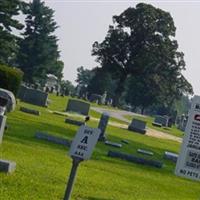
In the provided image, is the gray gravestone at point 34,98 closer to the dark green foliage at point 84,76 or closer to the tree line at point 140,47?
the tree line at point 140,47

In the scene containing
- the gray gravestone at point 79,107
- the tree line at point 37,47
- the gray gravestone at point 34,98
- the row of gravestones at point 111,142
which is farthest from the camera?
the tree line at point 37,47

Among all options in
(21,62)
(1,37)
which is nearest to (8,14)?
(1,37)

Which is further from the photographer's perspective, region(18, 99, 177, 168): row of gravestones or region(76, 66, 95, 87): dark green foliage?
region(76, 66, 95, 87): dark green foliage

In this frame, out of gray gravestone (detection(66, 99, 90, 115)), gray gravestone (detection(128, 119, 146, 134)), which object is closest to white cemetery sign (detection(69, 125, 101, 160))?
gray gravestone (detection(128, 119, 146, 134))

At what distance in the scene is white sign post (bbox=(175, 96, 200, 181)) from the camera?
8945mm

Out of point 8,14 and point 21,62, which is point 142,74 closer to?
point 21,62

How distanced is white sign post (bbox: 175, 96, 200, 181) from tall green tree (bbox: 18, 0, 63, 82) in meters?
68.2

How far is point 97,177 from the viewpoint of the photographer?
44.7 ft

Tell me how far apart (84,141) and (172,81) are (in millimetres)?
80219

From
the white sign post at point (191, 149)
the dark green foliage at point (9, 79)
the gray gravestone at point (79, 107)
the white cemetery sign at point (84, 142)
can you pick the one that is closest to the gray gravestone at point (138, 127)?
the gray gravestone at point (79, 107)

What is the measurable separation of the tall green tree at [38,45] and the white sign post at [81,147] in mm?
69265

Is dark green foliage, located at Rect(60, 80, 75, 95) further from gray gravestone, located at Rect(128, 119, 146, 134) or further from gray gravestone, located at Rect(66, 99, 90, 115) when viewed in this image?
gray gravestone, located at Rect(128, 119, 146, 134)

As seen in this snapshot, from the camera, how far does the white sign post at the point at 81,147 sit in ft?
25.2

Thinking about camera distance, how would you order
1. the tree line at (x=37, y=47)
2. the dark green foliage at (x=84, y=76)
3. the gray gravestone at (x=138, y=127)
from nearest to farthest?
the gray gravestone at (x=138, y=127)
the tree line at (x=37, y=47)
the dark green foliage at (x=84, y=76)
